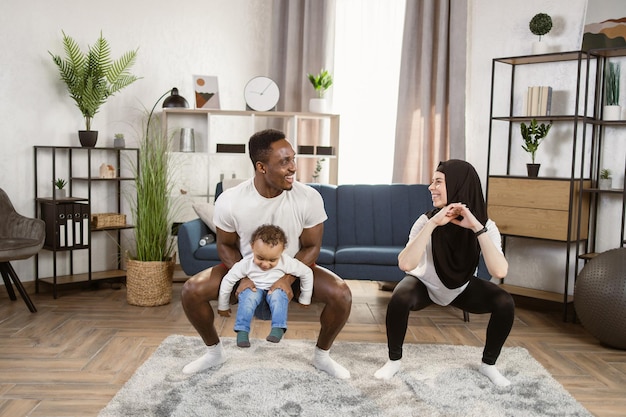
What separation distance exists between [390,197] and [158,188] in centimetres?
159

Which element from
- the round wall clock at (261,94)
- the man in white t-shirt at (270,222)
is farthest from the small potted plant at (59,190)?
the man in white t-shirt at (270,222)

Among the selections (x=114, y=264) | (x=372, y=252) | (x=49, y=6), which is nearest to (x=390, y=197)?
(x=372, y=252)

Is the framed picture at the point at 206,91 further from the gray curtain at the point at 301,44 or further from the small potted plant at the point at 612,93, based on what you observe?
the small potted plant at the point at 612,93

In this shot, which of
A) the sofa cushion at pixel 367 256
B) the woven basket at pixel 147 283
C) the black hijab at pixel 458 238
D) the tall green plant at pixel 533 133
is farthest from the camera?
the tall green plant at pixel 533 133

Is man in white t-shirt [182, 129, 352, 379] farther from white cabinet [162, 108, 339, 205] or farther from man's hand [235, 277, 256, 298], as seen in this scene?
white cabinet [162, 108, 339, 205]

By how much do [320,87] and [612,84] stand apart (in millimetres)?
2147

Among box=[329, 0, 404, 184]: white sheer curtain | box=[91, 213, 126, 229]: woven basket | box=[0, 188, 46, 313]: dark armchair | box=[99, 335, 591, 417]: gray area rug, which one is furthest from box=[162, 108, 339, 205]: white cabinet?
box=[99, 335, 591, 417]: gray area rug

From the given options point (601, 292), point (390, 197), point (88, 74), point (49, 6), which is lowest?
point (601, 292)

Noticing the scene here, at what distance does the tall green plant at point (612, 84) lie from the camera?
412 centimetres

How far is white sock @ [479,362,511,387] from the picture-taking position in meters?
2.85

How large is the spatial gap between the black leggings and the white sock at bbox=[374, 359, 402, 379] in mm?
23

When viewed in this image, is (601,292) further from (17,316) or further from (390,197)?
(17,316)

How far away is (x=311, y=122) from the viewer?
18.1ft

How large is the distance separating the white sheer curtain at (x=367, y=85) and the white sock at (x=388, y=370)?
2.68m
